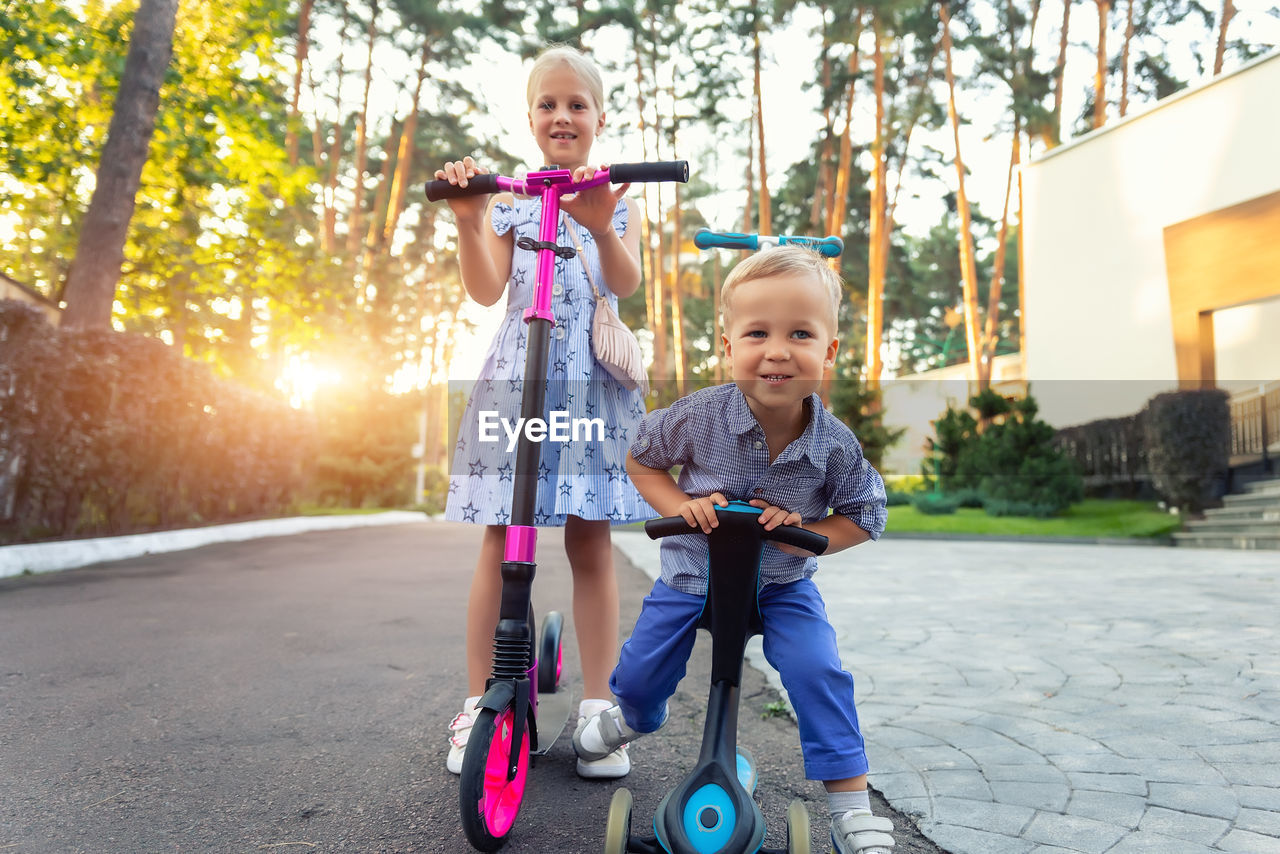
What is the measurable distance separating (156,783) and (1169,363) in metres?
15.8

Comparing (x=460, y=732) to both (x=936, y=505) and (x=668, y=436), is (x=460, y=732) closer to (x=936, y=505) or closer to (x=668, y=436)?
(x=668, y=436)

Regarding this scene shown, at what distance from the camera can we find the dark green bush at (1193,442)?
1168cm

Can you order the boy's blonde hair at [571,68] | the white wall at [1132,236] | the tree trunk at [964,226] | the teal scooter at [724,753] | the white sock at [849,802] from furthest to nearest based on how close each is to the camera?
the tree trunk at [964,226] < the white wall at [1132,236] < the boy's blonde hair at [571,68] < the white sock at [849,802] < the teal scooter at [724,753]

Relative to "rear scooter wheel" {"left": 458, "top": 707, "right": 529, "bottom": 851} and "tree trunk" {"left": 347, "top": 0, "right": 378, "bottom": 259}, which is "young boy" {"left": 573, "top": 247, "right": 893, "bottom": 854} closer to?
"rear scooter wheel" {"left": 458, "top": 707, "right": 529, "bottom": 851}

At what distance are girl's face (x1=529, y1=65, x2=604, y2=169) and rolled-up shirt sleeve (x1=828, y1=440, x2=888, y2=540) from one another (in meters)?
1.15

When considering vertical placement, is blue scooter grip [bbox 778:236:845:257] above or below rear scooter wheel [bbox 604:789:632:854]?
above

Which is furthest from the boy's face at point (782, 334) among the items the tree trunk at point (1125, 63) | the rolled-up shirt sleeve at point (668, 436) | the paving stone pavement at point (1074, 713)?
the tree trunk at point (1125, 63)

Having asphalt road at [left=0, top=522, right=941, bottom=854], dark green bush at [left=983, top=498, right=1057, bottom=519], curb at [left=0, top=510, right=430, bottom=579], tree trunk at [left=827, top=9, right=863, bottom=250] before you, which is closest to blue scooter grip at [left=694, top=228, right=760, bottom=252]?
asphalt road at [left=0, top=522, right=941, bottom=854]

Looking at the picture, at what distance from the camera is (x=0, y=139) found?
27.8 feet

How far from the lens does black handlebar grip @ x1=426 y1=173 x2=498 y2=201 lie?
1.99m

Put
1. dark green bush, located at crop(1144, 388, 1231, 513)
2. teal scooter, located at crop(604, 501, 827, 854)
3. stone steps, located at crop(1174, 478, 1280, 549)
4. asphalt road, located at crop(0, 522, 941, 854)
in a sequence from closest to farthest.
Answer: teal scooter, located at crop(604, 501, 827, 854) < asphalt road, located at crop(0, 522, 941, 854) < stone steps, located at crop(1174, 478, 1280, 549) < dark green bush, located at crop(1144, 388, 1231, 513)

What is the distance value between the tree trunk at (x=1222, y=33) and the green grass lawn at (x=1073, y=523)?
1054cm

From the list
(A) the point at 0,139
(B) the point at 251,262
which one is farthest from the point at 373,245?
(A) the point at 0,139

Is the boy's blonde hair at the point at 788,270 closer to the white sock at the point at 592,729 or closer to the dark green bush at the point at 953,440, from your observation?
the white sock at the point at 592,729
